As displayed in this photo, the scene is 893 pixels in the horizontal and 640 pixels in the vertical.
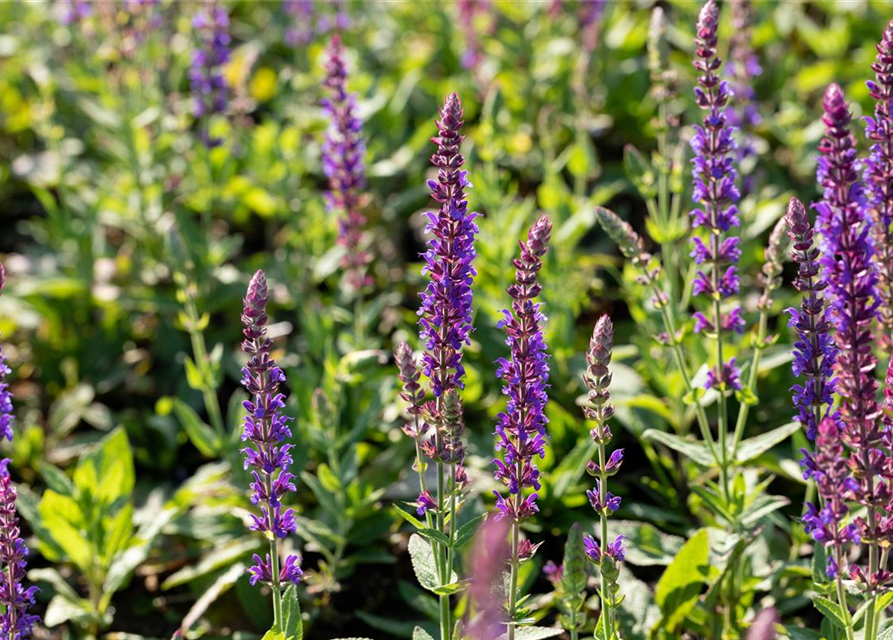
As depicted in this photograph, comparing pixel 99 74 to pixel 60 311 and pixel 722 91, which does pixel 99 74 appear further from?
Result: pixel 722 91

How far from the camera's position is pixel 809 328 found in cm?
391

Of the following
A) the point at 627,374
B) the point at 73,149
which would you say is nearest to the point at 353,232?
the point at 627,374

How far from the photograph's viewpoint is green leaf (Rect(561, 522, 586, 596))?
3.82 meters

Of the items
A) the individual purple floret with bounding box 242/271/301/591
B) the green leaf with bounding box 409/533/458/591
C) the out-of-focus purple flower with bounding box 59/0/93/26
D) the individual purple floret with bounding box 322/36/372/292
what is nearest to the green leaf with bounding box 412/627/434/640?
the green leaf with bounding box 409/533/458/591

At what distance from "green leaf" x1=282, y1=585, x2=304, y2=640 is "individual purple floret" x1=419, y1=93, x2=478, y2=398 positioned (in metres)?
1.03

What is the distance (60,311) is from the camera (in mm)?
8000

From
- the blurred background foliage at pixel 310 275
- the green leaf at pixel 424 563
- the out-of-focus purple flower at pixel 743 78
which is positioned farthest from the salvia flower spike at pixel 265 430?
the out-of-focus purple flower at pixel 743 78

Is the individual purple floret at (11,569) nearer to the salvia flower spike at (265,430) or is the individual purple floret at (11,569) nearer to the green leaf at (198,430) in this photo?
the salvia flower spike at (265,430)

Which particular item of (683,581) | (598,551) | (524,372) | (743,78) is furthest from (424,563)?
(743,78)

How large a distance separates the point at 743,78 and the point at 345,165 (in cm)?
265

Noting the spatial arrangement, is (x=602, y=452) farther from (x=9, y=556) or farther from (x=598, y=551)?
(x=9, y=556)

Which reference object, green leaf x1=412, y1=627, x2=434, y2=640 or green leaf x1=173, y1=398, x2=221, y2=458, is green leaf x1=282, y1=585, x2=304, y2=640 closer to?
green leaf x1=412, y1=627, x2=434, y2=640

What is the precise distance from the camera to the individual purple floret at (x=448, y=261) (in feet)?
12.3

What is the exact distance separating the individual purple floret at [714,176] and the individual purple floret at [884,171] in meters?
0.69
